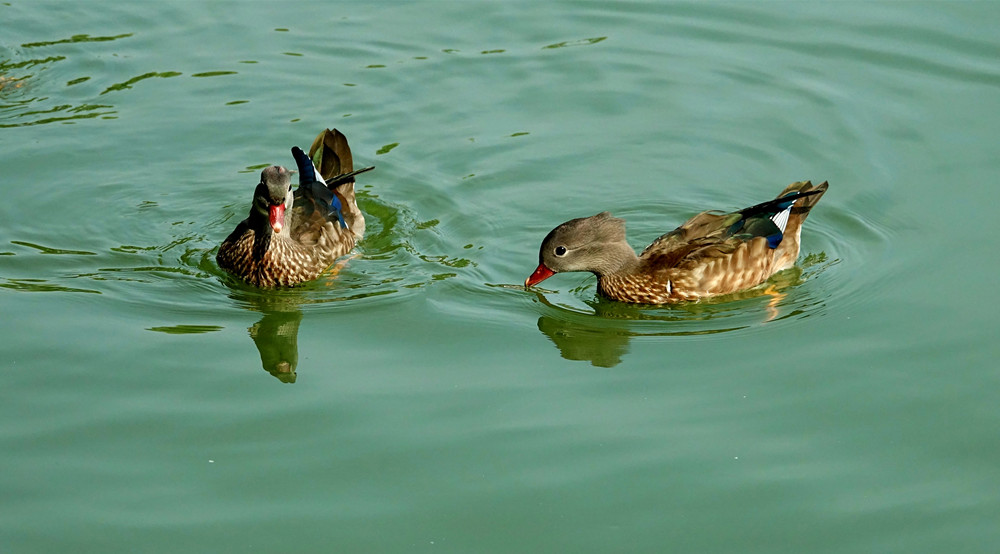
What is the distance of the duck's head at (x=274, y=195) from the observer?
395 inches

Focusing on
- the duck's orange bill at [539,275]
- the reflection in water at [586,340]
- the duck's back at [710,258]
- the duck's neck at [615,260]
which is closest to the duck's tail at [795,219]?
the duck's back at [710,258]

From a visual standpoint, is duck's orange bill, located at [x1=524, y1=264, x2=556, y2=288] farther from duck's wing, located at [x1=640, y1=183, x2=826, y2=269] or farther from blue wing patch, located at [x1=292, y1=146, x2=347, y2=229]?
blue wing patch, located at [x1=292, y1=146, x2=347, y2=229]

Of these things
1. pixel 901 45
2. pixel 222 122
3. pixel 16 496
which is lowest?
pixel 16 496

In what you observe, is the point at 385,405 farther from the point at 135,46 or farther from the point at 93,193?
the point at 135,46

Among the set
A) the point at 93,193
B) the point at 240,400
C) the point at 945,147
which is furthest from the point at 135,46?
the point at 945,147

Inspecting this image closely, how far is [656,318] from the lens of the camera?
31.6 ft

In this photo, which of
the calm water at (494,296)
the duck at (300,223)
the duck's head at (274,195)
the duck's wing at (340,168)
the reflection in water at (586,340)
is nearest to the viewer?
the calm water at (494,296)

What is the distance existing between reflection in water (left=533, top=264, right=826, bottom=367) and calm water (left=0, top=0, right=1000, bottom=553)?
0.04 m

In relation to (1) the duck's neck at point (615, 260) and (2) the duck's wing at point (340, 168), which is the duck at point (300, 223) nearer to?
(2) the duck's wing at point (340, 168)

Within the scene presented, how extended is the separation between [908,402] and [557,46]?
7851 millimetres

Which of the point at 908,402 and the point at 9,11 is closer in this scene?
the point at 908,402

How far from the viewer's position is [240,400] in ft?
26.3

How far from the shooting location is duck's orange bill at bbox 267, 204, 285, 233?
10.1m

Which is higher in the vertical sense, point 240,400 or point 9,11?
point 9,11
